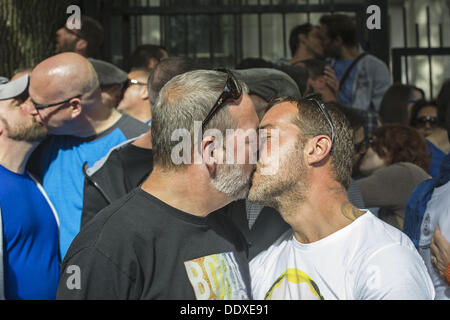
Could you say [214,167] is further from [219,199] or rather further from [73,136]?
[73,136]

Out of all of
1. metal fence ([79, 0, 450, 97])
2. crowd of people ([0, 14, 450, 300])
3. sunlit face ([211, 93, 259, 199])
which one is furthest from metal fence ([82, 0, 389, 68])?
sunlit face ([211, 93, 259, 199])

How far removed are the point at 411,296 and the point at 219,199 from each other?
2.28ft

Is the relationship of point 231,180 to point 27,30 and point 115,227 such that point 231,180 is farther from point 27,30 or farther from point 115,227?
point 27,30

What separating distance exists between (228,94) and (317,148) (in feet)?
1.35

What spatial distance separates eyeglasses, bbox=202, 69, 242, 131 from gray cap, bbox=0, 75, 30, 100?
1.37m

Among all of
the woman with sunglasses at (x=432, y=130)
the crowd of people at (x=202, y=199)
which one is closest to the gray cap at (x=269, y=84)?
the crowd of people at (x=202, y=199)

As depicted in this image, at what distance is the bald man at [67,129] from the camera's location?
3178 mm

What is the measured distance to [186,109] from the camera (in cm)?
213

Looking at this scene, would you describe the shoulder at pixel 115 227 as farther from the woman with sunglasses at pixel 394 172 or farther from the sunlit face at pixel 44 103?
the woman with sunglasses at pixel 394 172

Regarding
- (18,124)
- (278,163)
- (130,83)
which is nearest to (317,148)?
(278,163)

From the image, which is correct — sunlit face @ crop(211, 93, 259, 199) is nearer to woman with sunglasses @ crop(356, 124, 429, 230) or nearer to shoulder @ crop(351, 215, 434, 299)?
shoulder @ crop(351, 215, 434, 299)

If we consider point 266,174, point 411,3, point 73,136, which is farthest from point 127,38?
point 411,3

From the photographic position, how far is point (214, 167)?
2.20 m

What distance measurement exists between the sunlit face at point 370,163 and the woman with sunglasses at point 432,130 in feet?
1.50
